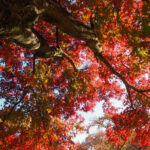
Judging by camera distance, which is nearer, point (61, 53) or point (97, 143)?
point (61, 53)

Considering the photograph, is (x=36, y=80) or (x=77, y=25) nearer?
(x=77, y=25)

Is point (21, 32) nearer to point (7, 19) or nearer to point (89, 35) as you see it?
point (7, 19)

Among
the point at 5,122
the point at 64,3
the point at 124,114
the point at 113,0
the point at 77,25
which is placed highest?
the point at 64,3

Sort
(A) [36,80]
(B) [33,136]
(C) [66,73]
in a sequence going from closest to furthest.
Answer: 1. (A) [36,80]
2. (B) [33,136]
3. (C) [66,73]

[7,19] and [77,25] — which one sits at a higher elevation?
[77,25]

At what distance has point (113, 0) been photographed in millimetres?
5785

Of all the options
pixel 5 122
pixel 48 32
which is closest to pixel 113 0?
pixel 48 32

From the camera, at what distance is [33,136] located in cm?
638

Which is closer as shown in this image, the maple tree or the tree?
the maple tree

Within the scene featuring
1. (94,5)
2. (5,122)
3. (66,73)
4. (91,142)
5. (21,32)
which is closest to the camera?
(21,32)

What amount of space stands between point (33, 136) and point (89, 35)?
587 cm

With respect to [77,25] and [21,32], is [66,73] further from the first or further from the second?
[21,32]

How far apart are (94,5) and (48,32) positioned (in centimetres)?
479

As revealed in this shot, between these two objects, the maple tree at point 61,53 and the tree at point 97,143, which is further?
the tree at point 97,143
